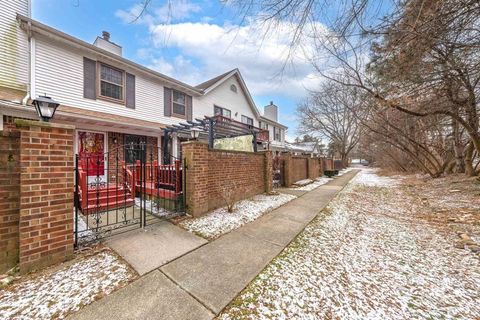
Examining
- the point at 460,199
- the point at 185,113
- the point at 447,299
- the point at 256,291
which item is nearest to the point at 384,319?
the point at 447,299

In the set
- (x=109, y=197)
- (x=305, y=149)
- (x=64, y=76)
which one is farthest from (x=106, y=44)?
(x=305, y=149)

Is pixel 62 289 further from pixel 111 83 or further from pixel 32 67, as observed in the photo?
pixel 111 83

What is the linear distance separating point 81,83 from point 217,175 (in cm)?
686

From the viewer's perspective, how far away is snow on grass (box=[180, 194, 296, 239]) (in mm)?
3852

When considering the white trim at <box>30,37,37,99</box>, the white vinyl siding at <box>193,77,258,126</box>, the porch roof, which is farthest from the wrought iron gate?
the white vinyl siding at <box>193,77,258,126</box>

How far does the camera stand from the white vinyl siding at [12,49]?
6.96m

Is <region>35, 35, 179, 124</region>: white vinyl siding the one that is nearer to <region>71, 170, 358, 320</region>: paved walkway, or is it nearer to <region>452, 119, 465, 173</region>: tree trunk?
<region>71, 170, 358, 320</region>: paved walkway

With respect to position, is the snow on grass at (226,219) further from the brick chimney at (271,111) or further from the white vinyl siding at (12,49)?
the brick chimney at (271,111)

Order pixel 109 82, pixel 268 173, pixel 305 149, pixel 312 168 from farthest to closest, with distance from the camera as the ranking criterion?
pixel 305 149
pixel 312 168
pixel 109 82
pixel 268 173

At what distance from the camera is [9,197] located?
7.50ft

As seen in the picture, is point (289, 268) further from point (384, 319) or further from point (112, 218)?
point (112, 218)

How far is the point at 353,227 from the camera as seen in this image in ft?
14.0

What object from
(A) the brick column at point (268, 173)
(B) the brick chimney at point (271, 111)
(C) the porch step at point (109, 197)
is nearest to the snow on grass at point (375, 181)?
(A) the brick column at point (268, 173)

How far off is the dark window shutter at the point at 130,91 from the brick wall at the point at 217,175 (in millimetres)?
5991
